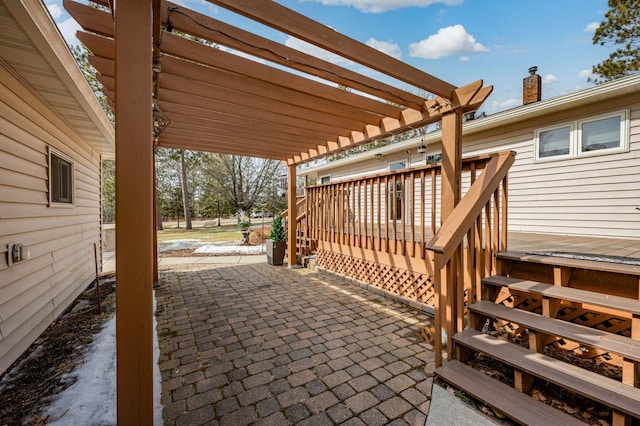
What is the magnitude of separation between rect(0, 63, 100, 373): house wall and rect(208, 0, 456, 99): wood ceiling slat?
8.58 ft

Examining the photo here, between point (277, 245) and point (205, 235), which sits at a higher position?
point (277, 245)

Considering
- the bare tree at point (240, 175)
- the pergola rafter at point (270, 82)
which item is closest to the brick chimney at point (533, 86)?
the pergola rafter at point (270, 82)

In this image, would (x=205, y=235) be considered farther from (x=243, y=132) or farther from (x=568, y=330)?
(x=568, y=330)

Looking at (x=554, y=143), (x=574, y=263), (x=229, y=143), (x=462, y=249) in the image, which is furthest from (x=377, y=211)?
(x=554, y=143)

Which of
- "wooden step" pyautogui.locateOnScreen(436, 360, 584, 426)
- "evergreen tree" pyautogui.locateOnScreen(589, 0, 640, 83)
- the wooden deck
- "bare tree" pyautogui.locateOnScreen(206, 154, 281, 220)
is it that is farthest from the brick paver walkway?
"bare tree" pyautogui.locateOnScreen(206, 154, 281, 220)

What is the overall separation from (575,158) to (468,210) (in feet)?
15.4

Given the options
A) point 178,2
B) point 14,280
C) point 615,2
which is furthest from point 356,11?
point 615,2

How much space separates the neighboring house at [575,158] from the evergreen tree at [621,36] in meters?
5.72

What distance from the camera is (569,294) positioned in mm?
2191

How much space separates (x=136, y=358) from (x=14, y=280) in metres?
2.31

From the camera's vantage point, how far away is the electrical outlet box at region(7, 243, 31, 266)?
8.40 feet

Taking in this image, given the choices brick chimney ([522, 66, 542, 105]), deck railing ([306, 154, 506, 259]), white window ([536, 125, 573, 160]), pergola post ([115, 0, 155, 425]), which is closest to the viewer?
pergola post ([115, 0, 155, 425])

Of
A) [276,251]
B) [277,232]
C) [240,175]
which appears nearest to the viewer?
[276,251]

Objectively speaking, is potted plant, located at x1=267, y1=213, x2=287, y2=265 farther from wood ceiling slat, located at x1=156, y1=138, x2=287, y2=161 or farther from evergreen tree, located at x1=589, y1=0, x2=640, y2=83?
evergreen tree, located at x1=589, y1=0, x2=640, y2=83
